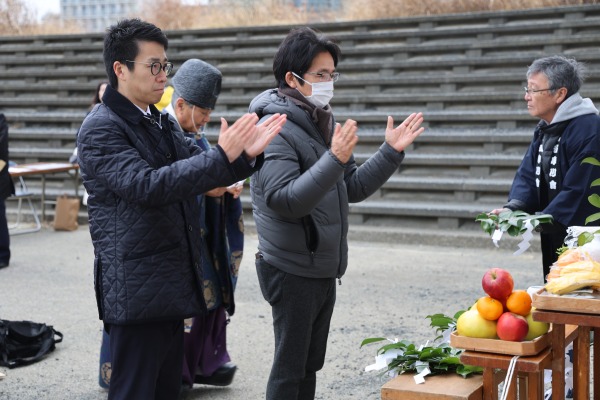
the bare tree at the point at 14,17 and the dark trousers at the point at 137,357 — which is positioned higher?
the bare tree at the point at 14,17

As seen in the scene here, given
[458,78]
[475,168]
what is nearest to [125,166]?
[475,168]

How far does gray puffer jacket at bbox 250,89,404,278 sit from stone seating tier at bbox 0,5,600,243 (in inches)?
231

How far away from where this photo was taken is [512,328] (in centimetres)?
310

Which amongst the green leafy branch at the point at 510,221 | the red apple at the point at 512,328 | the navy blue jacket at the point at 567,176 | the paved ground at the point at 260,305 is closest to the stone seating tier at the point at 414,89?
the paved ground at the point at 260,305

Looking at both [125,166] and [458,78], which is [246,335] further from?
[458,78]

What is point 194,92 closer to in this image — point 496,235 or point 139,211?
point 139,211

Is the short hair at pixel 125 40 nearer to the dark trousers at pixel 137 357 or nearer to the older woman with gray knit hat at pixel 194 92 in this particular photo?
the dark trousers at pixel 137 357

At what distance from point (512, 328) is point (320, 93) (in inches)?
49.0

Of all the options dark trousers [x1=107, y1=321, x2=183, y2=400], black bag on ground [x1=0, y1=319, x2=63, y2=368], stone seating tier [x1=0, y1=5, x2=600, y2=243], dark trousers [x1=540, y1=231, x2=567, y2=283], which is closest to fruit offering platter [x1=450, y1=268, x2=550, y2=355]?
dark trousers [x1=107, y1=321, x2=183, y2=400]

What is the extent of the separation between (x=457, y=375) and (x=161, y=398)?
1.14 m

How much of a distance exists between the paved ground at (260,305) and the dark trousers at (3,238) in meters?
0.12

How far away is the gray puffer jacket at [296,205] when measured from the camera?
3.44m

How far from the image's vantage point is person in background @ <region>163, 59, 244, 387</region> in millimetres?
4598

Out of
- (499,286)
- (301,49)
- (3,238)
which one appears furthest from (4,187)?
(499,286)
